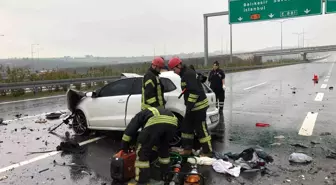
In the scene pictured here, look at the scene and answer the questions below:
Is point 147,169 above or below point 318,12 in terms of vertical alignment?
Answer: below

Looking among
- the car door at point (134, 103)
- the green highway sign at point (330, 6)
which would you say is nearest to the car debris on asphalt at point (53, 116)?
the car door at point (134, 103)

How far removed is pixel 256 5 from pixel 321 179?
18487mm

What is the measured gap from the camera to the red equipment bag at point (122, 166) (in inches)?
181

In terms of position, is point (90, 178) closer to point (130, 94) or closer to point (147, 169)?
point (147, 169)

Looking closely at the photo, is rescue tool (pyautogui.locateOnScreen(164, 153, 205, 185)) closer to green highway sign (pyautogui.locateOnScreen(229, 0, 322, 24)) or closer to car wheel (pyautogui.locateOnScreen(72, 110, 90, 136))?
car wheel (pyautogui.locateOnScreen(72, 110, 90, 136))

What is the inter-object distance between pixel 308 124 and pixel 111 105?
5183 millimetres

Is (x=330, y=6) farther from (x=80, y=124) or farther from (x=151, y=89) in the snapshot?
(x=151, y=89)

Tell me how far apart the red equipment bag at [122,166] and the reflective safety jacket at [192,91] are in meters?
1.60

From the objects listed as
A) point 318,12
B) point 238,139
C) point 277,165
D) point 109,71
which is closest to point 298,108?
point 238,139

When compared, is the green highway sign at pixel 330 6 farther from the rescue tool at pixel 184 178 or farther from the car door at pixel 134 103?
the rescue tool at pixel 184 178

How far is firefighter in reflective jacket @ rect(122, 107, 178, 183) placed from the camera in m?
4.28

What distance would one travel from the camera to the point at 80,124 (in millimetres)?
8094

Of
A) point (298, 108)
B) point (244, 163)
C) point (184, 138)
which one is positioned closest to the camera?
point (244, 163)

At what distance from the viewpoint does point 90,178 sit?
16.6 ft
